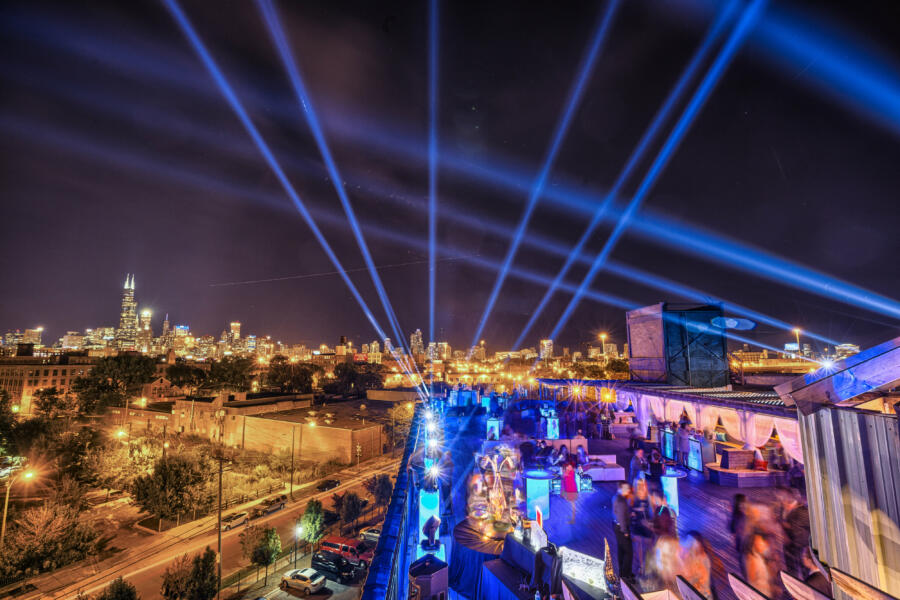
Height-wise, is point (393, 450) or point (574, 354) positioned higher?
point (574, 354)

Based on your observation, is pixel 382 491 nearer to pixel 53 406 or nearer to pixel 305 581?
pixel 305 581

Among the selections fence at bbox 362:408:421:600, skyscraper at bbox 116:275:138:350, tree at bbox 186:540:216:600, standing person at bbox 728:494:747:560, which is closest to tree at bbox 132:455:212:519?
tree at bbox 186:540:216:600

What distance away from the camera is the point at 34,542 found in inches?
609

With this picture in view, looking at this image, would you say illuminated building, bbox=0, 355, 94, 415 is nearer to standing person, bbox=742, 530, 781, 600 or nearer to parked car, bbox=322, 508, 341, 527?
parked car, bbox=322, 508, 341, 527

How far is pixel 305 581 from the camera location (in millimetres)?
14086

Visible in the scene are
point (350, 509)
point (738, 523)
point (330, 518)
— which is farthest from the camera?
point (330, 518)

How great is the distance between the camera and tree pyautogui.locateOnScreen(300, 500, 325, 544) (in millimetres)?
17438

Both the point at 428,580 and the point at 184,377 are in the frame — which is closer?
the point at 428,580

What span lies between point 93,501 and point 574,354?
67.0m

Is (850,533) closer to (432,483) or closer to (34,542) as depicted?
(432,483)

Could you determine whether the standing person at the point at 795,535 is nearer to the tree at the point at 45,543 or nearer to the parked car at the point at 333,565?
the parked car at the point at 333,565

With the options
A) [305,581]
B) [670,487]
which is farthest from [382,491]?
[670,487]

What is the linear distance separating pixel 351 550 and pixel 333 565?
847 millimetres

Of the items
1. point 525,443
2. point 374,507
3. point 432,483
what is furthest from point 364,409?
point 432,483
